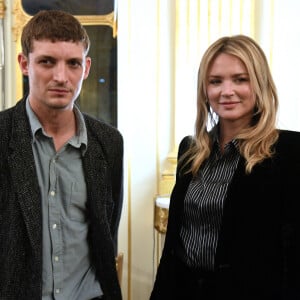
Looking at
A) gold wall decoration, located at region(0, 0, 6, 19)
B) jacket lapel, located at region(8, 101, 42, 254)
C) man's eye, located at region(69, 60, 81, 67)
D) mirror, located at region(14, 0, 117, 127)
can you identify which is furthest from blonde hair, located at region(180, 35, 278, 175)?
gold wall decoration, located at region(0, 0, 6, 19)

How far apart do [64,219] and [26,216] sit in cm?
12

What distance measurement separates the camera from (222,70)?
1396mm

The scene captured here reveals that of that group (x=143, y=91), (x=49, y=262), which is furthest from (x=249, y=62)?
(x=143, y=91)

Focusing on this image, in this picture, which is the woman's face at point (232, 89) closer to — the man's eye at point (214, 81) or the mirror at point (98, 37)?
the man's eye at point (214, 81)

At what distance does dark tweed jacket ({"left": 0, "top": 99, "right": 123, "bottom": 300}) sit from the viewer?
1.14 metres

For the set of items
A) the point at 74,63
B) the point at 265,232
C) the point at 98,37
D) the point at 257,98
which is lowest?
the point at 265,232

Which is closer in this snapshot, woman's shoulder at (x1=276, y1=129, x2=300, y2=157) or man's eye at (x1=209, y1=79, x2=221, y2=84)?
woman's shoulder at (x1=276, y1=129, x2=300, y2=157)

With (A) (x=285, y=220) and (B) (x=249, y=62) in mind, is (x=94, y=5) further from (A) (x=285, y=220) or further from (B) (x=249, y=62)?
(A) (x=285, y=220)

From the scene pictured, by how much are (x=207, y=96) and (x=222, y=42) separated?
0.19 metres

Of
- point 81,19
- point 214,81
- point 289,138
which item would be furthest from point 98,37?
point 289,138

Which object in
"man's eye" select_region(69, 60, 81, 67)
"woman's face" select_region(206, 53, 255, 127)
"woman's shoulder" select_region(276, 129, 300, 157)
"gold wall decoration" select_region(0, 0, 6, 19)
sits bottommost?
"woman's shoulder" select_region(276, 129, 300, 157)

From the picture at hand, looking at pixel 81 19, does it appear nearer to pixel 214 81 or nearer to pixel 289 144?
pixel 214 81

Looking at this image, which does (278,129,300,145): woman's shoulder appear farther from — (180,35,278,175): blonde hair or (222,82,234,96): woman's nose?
(222,82,234,96): woman's nose

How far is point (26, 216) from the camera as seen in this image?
3.75 ft
